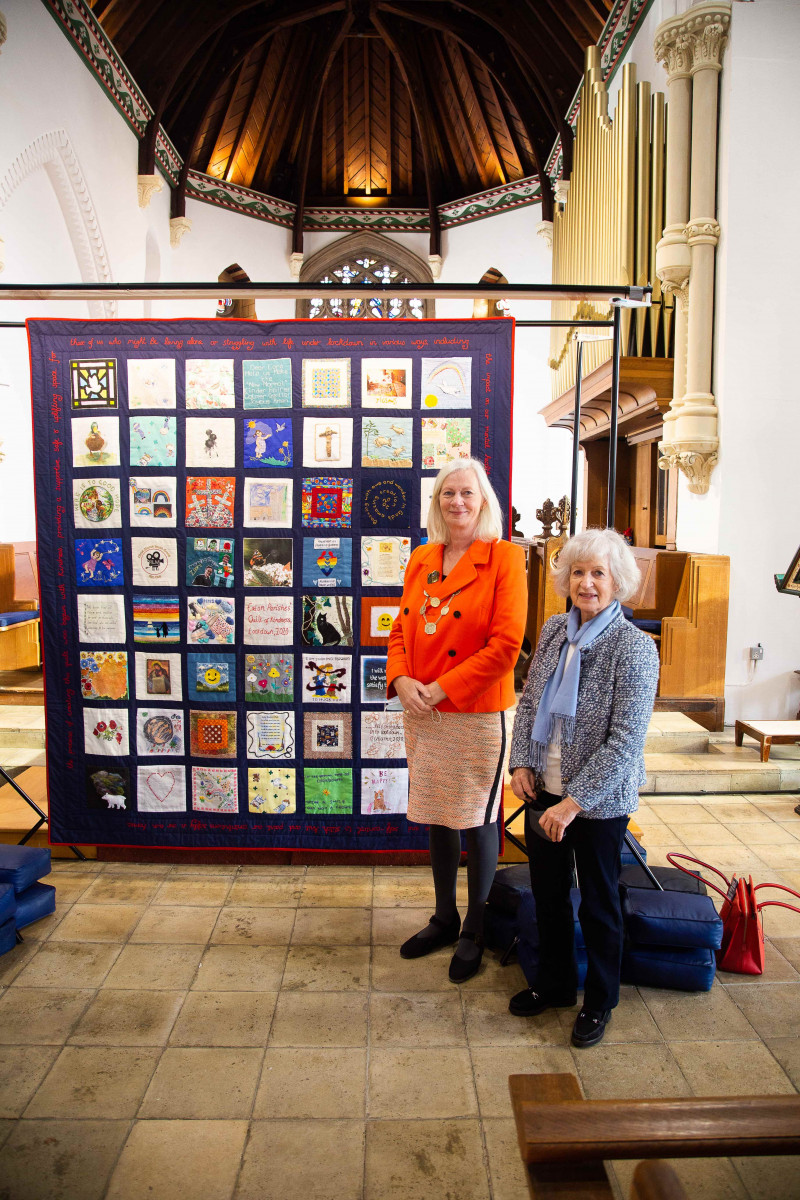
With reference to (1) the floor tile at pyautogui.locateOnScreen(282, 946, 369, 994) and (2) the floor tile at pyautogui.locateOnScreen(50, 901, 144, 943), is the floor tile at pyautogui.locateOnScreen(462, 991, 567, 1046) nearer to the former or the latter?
(1) the floor tile at pyautogui.locateOnScreen(282, 946, 369, 994)

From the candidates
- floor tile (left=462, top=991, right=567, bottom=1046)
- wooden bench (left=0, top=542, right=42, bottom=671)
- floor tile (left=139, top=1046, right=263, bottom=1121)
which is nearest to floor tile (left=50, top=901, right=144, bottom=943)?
floor tile (left=139, top=1046, right=263, bottom=1121)

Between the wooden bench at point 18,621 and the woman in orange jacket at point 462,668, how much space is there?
3790mm

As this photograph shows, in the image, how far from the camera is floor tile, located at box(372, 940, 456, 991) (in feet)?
8.04

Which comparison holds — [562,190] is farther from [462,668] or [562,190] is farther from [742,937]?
[742,937]

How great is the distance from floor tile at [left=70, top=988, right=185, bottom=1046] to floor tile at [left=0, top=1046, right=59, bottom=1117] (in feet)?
0.28

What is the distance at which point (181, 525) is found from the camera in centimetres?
314

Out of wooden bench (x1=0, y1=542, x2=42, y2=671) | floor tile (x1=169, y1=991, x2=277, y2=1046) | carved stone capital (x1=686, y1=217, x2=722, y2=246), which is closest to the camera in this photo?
floor tile (x1=169, y1=991, x2=277, y2=1046)

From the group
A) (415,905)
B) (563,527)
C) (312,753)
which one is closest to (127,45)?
(563,527)

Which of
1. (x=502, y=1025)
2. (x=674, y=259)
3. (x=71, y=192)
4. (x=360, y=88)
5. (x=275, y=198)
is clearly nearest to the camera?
A: (x=502, y=1025)

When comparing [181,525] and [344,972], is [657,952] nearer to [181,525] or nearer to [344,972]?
[344,972]

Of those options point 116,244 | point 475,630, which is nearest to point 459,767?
point 475,630

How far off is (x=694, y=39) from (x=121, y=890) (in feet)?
19.3

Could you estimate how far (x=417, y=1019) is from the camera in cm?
228

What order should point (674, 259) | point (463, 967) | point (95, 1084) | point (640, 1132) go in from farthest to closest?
point (674, 259) < point (463, 967) < point (95, 1084) < point (640, 1132)
